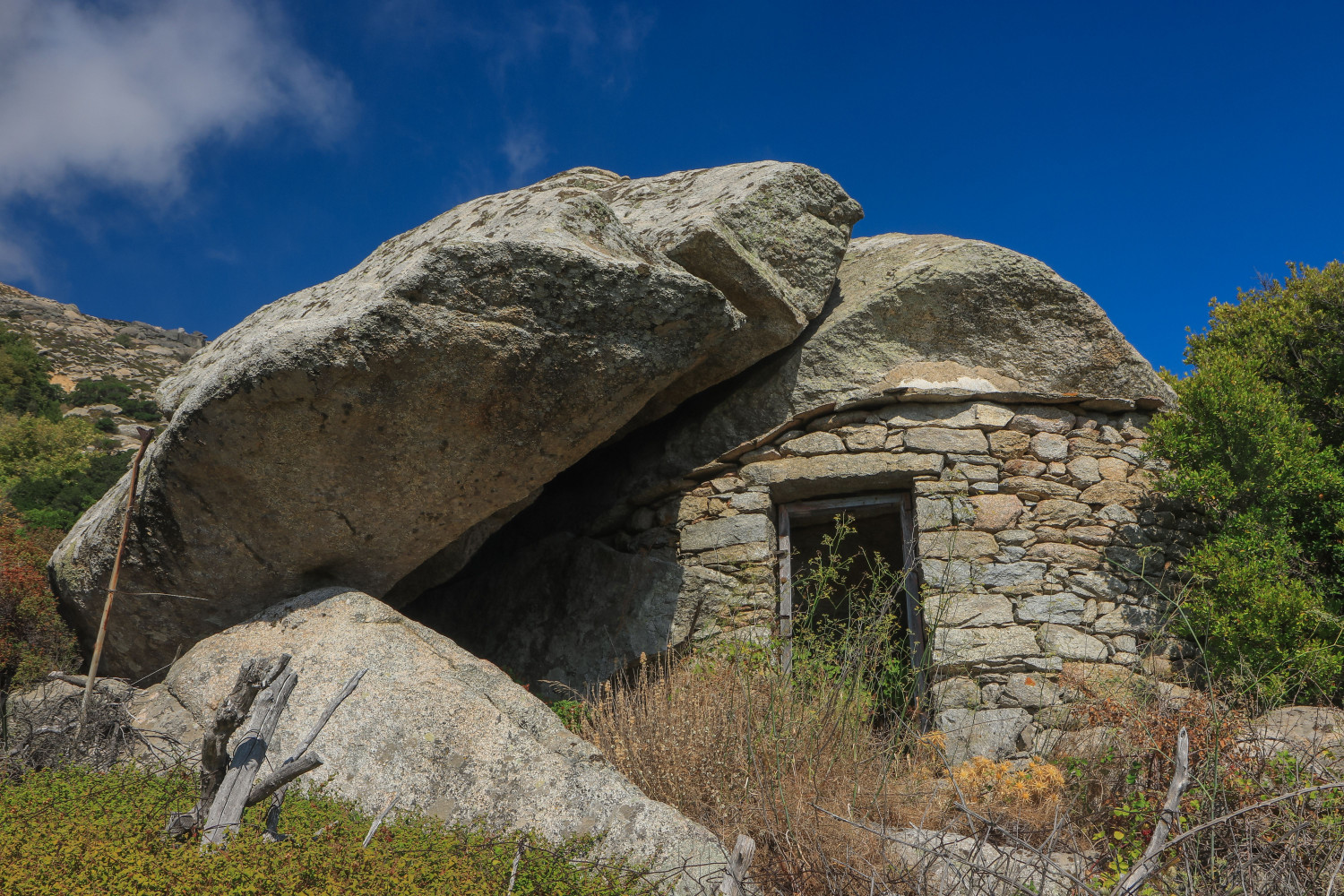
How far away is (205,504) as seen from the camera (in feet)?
14.3

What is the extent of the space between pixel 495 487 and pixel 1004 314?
3362 mm

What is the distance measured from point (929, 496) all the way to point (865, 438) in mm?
528

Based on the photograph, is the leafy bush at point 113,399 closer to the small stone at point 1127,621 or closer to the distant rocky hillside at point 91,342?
the distant rocky hillside at point 91,342

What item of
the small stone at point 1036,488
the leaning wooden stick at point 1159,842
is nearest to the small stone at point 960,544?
the small stone at point 1036,488

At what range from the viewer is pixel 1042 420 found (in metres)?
5.33

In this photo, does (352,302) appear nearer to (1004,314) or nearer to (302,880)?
→ (302,880)

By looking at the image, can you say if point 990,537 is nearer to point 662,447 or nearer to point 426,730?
point 662,447

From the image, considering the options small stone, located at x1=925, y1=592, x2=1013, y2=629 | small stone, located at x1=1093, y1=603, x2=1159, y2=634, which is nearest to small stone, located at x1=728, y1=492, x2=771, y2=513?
small stone, located at x1=925, y1=592, x2=1013, y2=629

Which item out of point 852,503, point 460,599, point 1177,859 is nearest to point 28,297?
point 460,599

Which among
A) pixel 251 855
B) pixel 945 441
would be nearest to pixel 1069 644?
pixel 945 441

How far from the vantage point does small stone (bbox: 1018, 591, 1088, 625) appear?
484cm

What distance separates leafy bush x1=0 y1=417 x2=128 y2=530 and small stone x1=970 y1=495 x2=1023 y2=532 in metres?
7.87

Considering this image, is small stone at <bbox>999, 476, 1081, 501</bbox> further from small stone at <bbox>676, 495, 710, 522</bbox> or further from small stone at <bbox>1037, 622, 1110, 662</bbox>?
small stone at <bbox>676, 495, 710, 522</bbox>

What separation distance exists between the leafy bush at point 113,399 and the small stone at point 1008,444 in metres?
21.4
